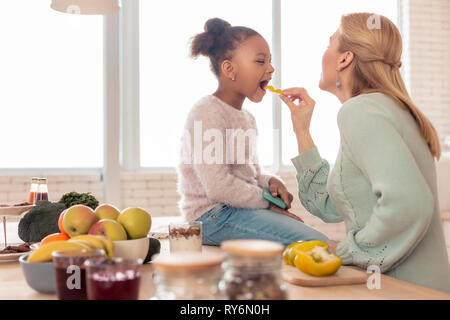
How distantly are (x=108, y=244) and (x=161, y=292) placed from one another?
1.19 feet

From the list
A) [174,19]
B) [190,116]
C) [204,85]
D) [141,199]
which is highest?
[174,19]

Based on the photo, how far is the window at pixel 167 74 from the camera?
5094mm

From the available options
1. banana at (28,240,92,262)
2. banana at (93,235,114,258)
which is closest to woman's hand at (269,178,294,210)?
banana at (93,235,114,258)

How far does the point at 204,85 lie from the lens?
530cm

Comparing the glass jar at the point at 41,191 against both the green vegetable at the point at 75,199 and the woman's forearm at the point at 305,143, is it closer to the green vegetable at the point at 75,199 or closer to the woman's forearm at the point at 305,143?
the green vegetable at the point at 75,199

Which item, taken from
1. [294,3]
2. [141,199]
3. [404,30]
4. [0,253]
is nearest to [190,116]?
[0,253]

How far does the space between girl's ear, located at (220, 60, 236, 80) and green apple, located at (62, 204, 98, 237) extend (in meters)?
1.47

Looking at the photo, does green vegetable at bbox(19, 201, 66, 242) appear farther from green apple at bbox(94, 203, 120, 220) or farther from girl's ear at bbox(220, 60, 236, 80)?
girl's ear at bbox(220, 60, 236, 80)

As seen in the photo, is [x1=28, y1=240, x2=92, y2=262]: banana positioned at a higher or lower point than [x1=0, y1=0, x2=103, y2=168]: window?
lower

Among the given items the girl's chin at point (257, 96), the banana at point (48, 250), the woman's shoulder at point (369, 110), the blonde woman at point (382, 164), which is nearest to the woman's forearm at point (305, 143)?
the blonde woman at point (382, 164)

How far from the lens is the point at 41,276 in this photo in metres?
1.03

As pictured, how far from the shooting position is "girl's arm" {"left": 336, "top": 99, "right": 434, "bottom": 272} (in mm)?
1274

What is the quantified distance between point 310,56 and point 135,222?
4.75m
